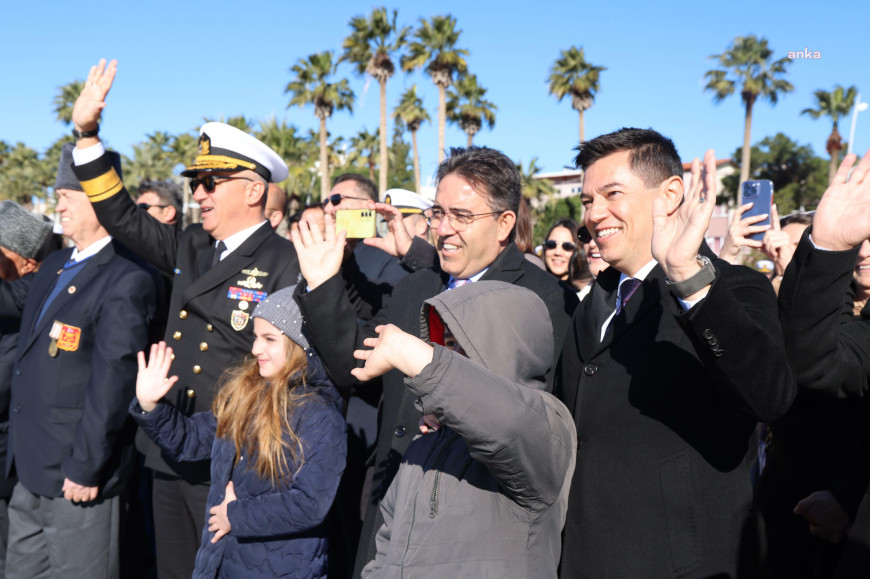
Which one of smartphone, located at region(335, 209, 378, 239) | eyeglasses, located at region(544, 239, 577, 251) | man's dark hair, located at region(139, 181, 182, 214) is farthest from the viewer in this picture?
man's dark hair, located at region(139, 181, 182, 214)

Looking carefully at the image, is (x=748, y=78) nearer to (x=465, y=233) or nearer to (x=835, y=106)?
(x=835, y=106)

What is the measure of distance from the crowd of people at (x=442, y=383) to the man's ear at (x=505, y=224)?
1 cm

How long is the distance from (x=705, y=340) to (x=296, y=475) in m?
1.97

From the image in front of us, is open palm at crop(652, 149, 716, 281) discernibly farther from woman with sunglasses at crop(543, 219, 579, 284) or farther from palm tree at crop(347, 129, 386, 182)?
palm tree at crop(347, 129, 386, 182)

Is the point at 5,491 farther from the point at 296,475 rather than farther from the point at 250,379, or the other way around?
the point at 296,475

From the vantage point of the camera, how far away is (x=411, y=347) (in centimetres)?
196

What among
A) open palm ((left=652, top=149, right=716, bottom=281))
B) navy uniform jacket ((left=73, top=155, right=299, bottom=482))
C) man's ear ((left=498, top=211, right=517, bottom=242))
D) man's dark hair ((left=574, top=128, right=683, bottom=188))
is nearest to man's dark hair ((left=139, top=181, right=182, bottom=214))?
navy uniform jacket ((left=73, top=155, right=299, bottom=482))

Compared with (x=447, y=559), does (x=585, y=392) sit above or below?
above

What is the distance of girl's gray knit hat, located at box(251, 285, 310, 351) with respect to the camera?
3416 mm

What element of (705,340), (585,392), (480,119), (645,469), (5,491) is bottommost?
(5,491)

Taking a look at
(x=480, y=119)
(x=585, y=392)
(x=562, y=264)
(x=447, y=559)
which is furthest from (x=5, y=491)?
(x=480, y=119)

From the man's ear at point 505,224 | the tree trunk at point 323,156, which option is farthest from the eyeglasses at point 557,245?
the tree trunk at point 323,156

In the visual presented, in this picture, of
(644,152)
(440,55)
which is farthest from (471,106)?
(644,152)

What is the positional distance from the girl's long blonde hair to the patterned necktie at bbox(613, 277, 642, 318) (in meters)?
1.55
